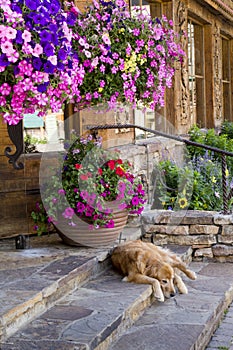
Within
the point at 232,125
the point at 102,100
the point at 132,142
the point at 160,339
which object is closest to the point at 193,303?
the point at 160,339

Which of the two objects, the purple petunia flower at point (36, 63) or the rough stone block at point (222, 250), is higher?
the purple petunia flower at point (36, 63)

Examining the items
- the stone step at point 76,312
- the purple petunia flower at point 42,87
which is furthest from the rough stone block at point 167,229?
the purple petunia flower at point 42,87

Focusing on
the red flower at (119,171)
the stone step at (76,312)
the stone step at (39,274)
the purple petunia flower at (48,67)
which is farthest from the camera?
the red flower at (119,171)

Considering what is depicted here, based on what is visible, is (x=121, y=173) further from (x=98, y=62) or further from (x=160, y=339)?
(x=160, y=339)

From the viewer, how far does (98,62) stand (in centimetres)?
384

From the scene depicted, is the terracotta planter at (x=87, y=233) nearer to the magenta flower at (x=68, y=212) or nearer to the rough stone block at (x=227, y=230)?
the magenta flower at (x=68, y=212)

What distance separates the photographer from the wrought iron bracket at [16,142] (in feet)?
13.5

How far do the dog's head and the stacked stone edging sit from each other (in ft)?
3.51

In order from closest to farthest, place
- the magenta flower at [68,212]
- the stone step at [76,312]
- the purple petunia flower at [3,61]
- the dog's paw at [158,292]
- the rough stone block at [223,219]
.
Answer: the purple petunia flower at [3,61], the stone step at [76,312], the dog's paw at [158,292], the magenta flower at [68,212], the rough stone block at [223,219]

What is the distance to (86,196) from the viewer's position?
4.14 metres

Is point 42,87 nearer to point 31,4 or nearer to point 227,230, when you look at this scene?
point 31,4

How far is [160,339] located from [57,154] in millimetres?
2003

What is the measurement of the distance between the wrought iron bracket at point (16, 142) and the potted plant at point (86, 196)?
0.26 meters

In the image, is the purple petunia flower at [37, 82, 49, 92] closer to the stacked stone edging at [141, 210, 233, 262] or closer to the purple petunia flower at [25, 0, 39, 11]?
the purple petunia flower at [25, 0, 39, 11]
